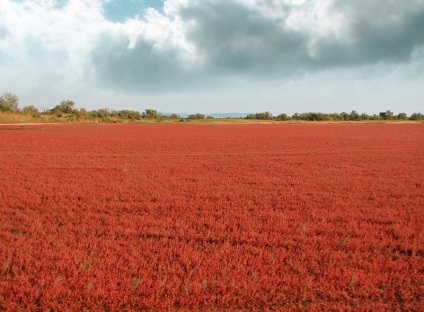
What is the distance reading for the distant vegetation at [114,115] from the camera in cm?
10156

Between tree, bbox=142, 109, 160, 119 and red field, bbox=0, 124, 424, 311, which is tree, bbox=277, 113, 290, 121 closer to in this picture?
tree, bbox=142, 109, 160, 119

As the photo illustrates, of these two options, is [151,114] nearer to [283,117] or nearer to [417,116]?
[283,117]

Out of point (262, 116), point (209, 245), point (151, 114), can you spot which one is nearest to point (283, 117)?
point (262, 116)

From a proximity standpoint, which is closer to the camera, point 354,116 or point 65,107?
point 65,107

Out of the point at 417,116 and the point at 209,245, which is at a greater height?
the point at 417,116

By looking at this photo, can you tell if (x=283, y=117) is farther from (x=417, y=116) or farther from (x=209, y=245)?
(x=209, y=245)

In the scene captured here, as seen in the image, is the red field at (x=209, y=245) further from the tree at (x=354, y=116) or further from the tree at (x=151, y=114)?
the tree at (x=354, y=116)

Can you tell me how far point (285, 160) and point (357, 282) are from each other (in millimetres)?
14963

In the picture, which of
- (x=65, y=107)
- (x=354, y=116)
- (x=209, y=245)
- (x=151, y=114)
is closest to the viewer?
(x=209, y=245)

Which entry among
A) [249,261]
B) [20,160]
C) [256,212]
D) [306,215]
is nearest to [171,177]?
[256,212]

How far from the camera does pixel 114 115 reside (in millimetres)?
149625

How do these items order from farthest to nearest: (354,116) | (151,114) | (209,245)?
(354,116) < (151,114) < (209,245)

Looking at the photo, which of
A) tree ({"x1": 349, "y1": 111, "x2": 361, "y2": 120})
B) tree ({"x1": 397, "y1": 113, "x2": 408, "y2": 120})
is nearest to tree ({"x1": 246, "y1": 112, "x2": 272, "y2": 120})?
tree ({"x1": 349, "y1": 111, "x2": 361, "y2": 120})

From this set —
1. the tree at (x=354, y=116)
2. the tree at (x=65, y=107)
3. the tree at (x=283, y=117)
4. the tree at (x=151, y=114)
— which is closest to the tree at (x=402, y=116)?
the tree at (x=354, y=116)
